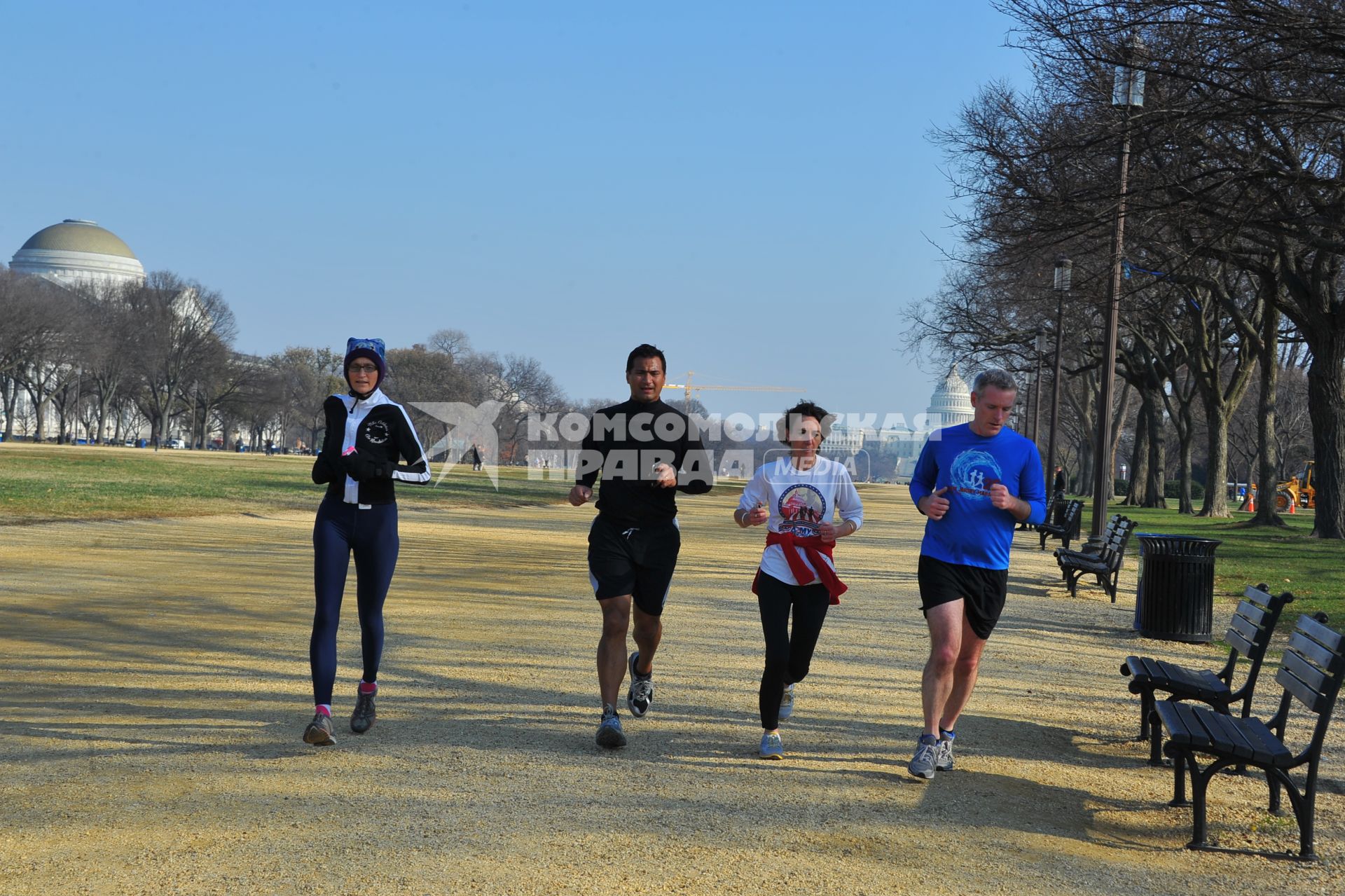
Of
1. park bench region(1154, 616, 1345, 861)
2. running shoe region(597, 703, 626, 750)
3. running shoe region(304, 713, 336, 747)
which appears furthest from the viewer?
running shoe region(597, 703, 626, 750)

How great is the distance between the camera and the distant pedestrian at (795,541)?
20.6 ft

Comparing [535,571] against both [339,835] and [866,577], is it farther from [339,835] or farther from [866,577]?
[339,835]

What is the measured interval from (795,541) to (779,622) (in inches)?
16.0

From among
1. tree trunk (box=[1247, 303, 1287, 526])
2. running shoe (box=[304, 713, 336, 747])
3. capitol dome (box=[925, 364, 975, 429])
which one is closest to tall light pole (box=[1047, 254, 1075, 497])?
tree trunk (box=[1247, 303, 1287, 526])

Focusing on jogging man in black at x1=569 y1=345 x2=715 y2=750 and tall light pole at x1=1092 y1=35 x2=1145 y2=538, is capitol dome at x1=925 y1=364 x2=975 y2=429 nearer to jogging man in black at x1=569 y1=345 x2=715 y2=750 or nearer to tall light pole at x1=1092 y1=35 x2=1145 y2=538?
tall light pole at x1=1092 y1=35 x2=1145 y2=538

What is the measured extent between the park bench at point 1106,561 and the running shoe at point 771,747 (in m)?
10.2

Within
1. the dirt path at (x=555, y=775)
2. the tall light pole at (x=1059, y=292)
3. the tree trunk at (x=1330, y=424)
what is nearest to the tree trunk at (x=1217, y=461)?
the tall light pole at (x=1059, y=292)

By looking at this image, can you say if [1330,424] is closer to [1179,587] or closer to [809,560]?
[1179,587]

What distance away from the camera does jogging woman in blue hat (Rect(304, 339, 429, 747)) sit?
21.0 feet

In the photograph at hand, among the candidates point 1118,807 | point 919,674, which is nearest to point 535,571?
point 919,674

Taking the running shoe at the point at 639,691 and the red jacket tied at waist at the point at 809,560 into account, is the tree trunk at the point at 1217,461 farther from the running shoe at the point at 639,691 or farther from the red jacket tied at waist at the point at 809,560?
the red jacket tied at waist at the point at 809,560

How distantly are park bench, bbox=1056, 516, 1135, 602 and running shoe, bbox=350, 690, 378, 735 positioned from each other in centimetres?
1101

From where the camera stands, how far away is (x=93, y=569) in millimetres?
14484

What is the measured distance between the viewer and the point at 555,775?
19.4 ft
